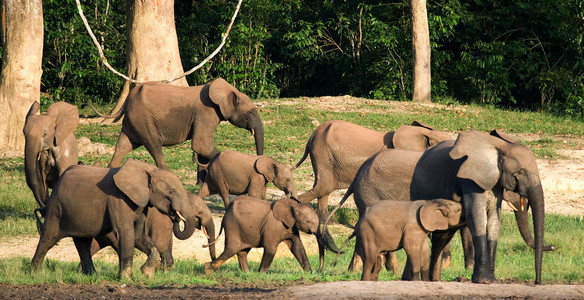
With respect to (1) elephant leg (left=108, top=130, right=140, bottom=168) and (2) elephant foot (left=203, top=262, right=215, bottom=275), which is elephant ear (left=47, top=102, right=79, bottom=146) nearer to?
(1) elephant leg (left=108, top=130, right=140, bottom=168)

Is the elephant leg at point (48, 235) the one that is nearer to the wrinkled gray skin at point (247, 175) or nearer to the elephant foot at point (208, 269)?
the elephant foot at point (208, 269)

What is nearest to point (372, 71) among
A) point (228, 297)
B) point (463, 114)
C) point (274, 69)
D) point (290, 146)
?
point (274, 69)

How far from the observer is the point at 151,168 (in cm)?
910

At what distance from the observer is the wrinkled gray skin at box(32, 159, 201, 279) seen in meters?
8.77

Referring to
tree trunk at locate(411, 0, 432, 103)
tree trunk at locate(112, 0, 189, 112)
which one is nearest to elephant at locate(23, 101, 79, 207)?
tree trunk at locate(112, 0, 189, 112)

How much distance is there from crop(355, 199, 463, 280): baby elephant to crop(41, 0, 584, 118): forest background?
651 inches

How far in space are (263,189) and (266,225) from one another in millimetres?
2487

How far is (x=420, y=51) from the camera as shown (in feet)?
77.6

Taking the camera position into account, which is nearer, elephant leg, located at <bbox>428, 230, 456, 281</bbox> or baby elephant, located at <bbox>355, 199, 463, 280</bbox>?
baby elephant, located at <bbox>355, 199, 463, 280</bbox>

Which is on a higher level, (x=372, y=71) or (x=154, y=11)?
(x=154, y=11)

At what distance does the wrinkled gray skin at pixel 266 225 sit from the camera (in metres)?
9.81

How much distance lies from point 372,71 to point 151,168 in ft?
56.6

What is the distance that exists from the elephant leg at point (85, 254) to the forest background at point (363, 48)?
1499cm

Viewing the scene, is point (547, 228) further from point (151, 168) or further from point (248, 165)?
point (151, 168)
